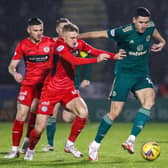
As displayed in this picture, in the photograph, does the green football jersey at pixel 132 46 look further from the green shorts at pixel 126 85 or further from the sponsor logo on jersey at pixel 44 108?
the sponsor logo on jersey at pixel 44 108

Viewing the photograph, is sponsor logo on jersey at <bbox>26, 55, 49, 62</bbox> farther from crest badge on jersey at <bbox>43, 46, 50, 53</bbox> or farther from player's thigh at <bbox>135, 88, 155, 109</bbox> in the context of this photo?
player's thigh at <bbox>135, 88, 155, 109</bbox>

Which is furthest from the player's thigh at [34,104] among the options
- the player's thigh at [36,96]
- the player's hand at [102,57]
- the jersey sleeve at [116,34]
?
the player's hand at [102,57]

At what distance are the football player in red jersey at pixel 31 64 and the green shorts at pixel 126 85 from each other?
103 centimetres

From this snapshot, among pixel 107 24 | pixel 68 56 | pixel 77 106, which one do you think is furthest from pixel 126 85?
pixel 107 24

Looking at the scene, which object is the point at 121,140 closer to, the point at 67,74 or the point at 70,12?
the point at 67,74

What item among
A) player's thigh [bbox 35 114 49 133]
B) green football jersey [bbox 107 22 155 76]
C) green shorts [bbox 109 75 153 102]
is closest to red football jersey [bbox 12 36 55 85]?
player's thigh [bbox 35 114 49 133]

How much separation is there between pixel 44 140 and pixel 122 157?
142 inches

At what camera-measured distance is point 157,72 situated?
24703mm

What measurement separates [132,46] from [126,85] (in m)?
0.57

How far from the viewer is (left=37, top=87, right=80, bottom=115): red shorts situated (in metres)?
9.94

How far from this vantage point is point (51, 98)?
1002cm

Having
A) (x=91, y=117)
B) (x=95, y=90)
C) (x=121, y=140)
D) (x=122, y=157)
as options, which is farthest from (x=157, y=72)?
(x=122, y=157)

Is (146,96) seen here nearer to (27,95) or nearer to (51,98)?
(51,98)

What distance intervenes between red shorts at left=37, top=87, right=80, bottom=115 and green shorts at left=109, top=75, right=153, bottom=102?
2.19ft
